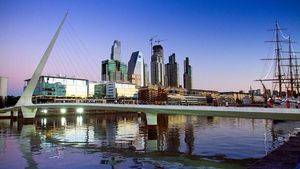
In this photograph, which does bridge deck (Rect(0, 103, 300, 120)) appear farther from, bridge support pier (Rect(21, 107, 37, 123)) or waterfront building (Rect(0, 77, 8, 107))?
waterfront building (Rect(0, 77, 8, 107))

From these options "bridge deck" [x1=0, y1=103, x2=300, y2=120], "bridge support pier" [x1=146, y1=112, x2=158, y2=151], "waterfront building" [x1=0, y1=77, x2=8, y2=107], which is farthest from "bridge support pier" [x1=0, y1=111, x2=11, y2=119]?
"bridge deck" [x1=0, y1=103, x2=300, y2=120]

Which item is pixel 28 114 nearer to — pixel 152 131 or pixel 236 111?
pixel 152 131

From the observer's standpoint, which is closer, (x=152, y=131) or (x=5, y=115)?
(x=152, y=131)

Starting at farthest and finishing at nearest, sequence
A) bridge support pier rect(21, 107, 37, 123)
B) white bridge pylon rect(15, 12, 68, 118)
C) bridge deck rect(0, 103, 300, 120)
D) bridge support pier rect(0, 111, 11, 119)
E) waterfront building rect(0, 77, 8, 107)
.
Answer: waterfront building rect(0, 77, 8, 107)
bridge support pier rect(0, 111, 11, 119)
bridge support pier rect(21, 107, 37, 123)
white bridge pylon rect(15, 12, 68, 118)
bridge deck rect(0, 103, 300, 120)

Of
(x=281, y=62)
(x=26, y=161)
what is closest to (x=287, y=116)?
(x=26, y=161)

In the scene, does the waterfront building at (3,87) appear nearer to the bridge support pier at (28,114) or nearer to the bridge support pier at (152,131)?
the bridge support pier at (28,114)

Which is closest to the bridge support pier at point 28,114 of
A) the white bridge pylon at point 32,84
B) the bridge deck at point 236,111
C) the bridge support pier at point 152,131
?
the white bridge pylon at point 32,84

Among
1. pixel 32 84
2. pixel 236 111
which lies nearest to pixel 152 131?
pixel 236 111

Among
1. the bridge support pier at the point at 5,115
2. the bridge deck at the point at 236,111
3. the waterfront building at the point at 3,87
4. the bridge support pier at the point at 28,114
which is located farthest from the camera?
the waterfront building at the point at 3,87

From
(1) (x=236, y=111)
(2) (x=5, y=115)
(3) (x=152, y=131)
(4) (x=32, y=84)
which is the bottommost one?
(3) (x=152, y=131)

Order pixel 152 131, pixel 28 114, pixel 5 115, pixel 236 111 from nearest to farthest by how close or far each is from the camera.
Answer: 1. pixel 236 111
2. pixel 152 131
3. pixel 28 114
4. pixel 5 115

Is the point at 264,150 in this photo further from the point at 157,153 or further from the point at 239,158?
the point at 157,153

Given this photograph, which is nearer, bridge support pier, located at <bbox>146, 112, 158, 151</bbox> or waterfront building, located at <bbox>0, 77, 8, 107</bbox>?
bridge support pier, located at <bbox>146, 112, 158, 151</bbox>

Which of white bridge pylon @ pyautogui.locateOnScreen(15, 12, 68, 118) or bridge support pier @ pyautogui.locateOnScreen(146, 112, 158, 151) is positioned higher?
white bridge pylon @ pyautogui.locateOnScreen(15, 12, 68, 118)
